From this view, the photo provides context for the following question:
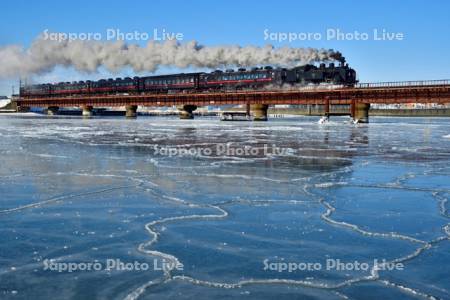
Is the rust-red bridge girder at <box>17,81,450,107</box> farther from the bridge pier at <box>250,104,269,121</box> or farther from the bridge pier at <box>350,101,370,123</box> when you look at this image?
the bridge pier at <box>250,104,269,121</box>

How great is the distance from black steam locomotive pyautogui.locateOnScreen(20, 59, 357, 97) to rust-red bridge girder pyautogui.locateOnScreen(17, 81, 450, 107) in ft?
4.90

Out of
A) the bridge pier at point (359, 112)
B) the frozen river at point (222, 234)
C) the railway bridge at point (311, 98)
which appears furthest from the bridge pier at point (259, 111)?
the frozen river at point (222, 234)

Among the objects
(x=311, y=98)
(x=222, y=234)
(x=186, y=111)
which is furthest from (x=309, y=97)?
(x=222, y=234)

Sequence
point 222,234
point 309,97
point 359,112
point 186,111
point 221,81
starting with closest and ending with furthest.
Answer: point 222,234 < point 359,112 < point 309,97 < point 221,81 < point 186,111

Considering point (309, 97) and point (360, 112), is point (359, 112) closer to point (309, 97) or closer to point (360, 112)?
point (360, 112)

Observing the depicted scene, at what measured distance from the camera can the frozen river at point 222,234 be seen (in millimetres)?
4375

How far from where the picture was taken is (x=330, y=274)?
4680 mm

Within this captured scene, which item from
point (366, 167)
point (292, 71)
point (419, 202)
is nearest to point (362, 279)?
point (419, 202)

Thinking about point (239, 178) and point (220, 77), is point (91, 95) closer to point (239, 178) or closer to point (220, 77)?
point (220, 77)

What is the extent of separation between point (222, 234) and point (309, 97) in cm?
5099

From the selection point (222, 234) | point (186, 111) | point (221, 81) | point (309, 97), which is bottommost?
point (222, 234)

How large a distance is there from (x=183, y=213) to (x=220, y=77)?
57628mm

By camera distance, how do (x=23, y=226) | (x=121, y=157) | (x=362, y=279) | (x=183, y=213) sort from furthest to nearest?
(x=121, y=157)
(x=183, y=213)
(x=23, y=226)
(x=362, y=279)

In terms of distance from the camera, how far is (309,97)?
5569 cm
